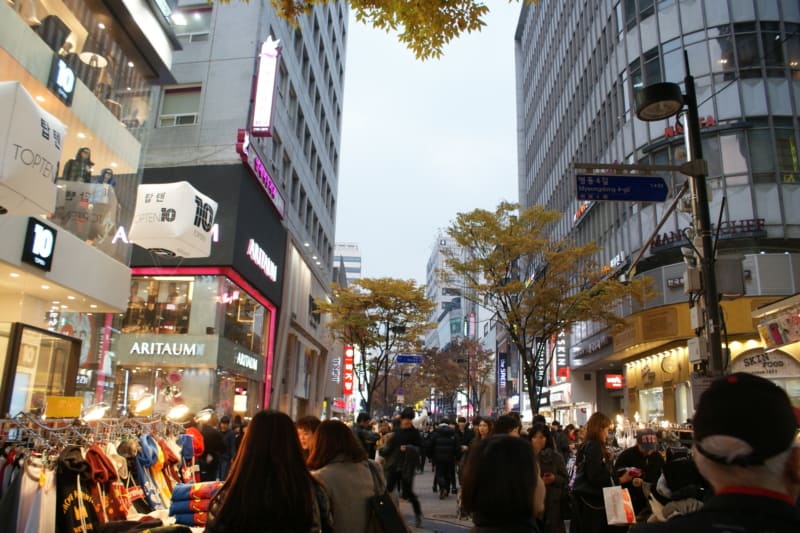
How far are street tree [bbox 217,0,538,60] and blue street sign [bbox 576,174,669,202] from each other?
153 inches

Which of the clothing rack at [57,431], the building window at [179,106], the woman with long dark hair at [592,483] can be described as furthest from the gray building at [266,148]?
the woman with long dark hair at [592,483]

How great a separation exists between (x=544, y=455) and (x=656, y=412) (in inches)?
879

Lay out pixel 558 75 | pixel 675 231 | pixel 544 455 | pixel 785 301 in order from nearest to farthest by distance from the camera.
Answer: pixel 544 455 < pixel 785 301 < pixel 675 231 < pixel 558 75

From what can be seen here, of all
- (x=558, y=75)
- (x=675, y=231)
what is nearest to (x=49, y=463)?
(x=675, y=231)

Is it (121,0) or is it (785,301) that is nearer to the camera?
(785,301)

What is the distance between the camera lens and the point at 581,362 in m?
37.1

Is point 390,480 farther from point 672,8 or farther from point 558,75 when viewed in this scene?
point 558,75

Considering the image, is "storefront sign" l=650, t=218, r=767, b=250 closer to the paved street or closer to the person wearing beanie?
the paved street

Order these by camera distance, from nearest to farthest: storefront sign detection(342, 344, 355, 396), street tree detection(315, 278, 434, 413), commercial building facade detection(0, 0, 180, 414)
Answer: commercial building facade detection(0, 0, 180, 414), street tree detection(315, 278, 434, 413), storefront sign detection(342, 344, 355, 396)

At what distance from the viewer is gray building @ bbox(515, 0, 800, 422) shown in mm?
22891

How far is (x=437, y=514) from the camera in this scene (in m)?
13.2

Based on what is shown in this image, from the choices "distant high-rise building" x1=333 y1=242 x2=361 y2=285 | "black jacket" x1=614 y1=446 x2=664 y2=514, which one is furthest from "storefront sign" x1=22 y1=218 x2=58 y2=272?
"distant high-rise building" x1=333 y1=242 x2=361 y2=285

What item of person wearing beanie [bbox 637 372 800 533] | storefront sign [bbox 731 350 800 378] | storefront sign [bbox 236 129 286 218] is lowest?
person wearing beanie [bbox 637 372 800 533]

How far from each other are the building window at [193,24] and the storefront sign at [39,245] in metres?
17.0
